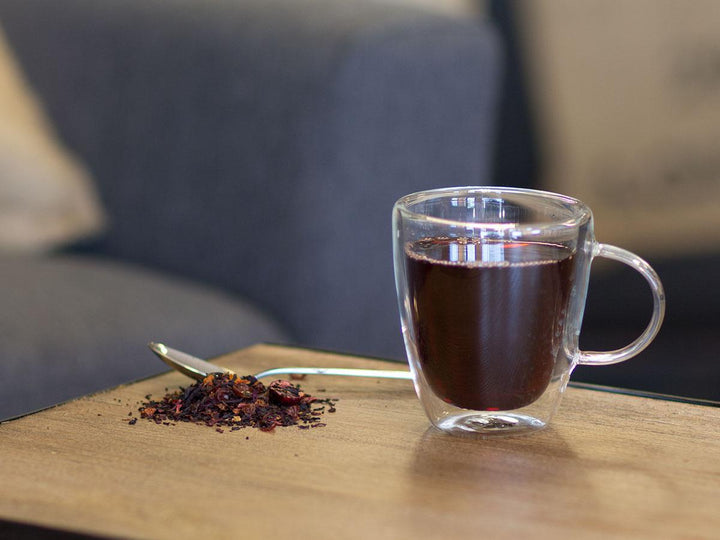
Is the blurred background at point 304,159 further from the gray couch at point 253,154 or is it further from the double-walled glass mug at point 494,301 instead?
the double-walled glass mug at point 494,301

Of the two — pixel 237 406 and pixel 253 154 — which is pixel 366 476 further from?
pixel 253 154

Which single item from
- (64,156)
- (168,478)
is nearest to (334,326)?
(64,156)

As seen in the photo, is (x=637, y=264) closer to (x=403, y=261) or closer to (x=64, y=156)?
(x=403, y=261)

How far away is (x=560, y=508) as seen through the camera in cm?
51

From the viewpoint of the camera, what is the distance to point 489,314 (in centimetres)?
62

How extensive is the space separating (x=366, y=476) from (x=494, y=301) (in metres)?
0.15

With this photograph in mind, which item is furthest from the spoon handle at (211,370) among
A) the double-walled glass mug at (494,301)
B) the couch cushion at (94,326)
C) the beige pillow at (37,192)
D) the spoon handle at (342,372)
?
the beige pillow at (37,192)

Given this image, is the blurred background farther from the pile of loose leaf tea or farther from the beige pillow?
the pile of loose leaf tea

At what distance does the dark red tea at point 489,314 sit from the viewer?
2.02 feet

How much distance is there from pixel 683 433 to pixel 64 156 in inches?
49.5

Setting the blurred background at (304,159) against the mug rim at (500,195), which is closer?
the mug rim at (500,195)

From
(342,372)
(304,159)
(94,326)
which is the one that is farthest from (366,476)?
(304,159)

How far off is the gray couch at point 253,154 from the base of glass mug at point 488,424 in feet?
2.14

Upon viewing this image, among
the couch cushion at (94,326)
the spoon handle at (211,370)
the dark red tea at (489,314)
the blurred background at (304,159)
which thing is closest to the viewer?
the dark red tea at (489,314)
